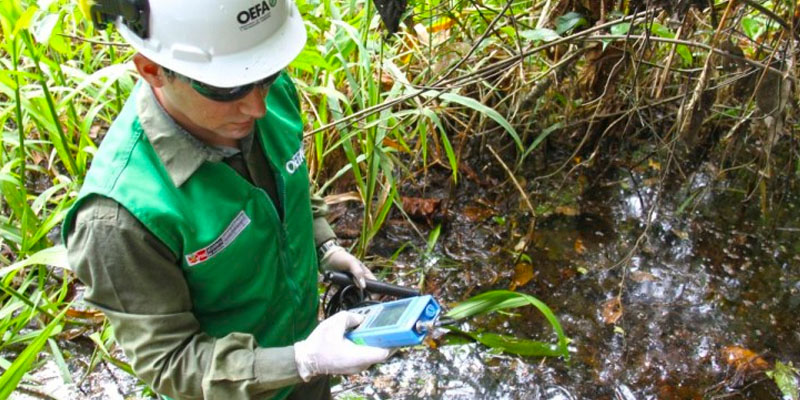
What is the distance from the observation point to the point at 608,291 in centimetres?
245

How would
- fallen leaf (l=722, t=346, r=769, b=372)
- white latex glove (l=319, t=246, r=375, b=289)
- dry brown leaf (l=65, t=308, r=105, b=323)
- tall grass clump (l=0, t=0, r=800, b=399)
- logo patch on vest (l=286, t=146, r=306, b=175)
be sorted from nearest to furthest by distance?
1. logo patch on vest (l=286, t=146, r=306, b=175)
2. white latex glove (l=319, t=246, r=375, b=289)
3. tall grass clump (l=0, t=0, r=800, b=399)
4. fallen leaf (l=722, t=346, r=769, b=372)
5. dry brown leaf (l=65, t=308, r=105, b=323)

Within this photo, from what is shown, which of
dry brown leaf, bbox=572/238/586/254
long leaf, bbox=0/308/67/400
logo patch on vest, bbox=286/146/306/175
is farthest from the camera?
dry brown leaf, bbox=572/238/586/254

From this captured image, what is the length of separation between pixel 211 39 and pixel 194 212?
0.32 m

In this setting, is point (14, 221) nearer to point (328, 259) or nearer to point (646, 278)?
point (328, 259)

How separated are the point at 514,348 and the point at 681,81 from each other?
1.47 meters

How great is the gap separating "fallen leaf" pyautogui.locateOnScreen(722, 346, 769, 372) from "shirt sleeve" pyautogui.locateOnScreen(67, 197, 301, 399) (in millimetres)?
1572

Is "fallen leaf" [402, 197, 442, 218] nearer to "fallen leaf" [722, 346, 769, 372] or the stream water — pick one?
the stream water

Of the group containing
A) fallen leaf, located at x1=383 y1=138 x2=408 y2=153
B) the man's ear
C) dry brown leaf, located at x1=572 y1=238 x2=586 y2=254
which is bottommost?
dry brown leaf, located at x1=572 y1=238 x2=586 y2=254

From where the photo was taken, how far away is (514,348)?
209cm

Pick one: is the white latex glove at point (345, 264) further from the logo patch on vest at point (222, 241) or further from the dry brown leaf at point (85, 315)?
the dry brown leaf at point (85, 315)

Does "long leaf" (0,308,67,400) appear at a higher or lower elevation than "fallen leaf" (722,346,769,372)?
Result: higher

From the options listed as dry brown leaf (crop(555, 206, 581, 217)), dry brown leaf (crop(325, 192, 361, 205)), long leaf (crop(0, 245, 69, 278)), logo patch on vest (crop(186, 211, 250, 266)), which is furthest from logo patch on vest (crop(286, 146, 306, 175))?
dry brown leaf (crop(555, 206, 581, 217))

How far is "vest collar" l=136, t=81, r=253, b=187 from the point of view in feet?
3.88

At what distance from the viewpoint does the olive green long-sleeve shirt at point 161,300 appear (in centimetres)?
112
